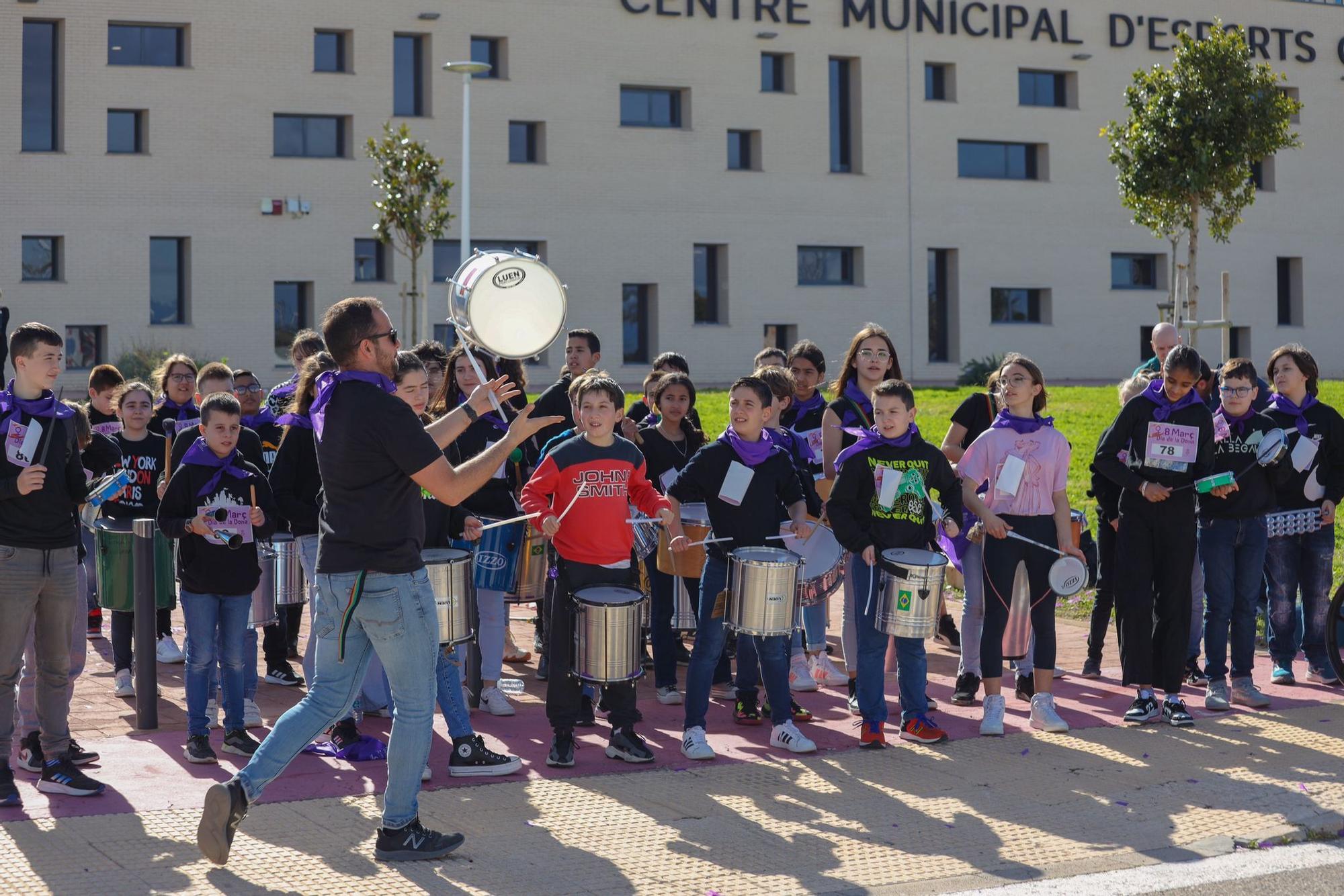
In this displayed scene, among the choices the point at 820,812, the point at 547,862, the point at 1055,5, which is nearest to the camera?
the point at 547,862

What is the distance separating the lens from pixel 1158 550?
865 centimetres

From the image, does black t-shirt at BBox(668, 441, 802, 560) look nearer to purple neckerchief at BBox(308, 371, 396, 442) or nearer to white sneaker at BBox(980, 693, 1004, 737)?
white sneaker at BBox(980, 693, 1004, 737)

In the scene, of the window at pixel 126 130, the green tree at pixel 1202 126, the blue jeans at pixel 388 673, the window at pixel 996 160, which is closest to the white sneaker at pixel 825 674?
the blue jeans at pixel 388 673

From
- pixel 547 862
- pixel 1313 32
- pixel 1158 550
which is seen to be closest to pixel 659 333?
pixel 1313 32

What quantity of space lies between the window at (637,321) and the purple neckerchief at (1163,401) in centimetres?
3193

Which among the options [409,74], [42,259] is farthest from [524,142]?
[42,259]

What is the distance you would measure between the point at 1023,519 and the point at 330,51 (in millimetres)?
32100

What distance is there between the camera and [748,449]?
8.11 metres

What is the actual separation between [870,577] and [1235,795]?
2085 millimetres

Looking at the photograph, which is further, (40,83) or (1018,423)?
(40,83)

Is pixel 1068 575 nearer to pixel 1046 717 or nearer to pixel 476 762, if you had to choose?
pixel 1046 717

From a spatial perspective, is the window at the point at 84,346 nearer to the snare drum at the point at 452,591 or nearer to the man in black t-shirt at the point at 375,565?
the snare drum at the point at 452,591

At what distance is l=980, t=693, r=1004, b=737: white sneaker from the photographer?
8.30m

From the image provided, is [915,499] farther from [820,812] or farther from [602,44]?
[602,44]
